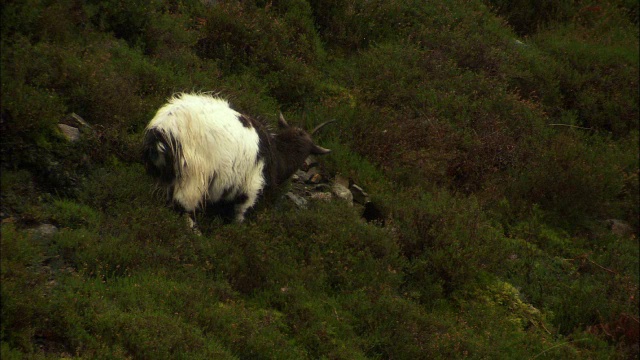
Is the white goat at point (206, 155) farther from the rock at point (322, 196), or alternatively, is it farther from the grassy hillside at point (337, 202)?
the rock at point (322, 196)

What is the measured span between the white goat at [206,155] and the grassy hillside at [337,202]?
0.29 metres

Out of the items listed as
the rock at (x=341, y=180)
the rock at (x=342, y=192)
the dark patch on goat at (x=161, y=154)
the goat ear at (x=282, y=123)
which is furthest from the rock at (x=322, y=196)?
the dark patch on goat at (x=161, y=154)

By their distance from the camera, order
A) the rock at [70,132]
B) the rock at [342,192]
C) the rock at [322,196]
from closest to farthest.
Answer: the rock at [70,132], the rock at [322,196], the rock at [342,192]

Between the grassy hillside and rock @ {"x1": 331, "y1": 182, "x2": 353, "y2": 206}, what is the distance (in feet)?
0.83

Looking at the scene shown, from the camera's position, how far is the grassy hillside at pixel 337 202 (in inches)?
306

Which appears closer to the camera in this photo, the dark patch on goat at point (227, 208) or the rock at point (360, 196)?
the dark patch on goat at point (227, 208)

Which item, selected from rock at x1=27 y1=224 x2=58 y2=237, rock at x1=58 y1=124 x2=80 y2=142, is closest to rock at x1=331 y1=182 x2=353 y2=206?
rock at x1=58 y1=124 x2=80 y2=142

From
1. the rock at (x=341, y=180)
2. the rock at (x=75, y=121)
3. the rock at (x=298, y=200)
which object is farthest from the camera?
the rock at (x=341, y=180)

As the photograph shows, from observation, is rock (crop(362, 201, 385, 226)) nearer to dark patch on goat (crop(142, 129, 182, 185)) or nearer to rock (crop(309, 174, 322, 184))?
rock (crop(309, 174, 322, 184))

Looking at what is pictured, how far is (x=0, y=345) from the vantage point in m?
6.07

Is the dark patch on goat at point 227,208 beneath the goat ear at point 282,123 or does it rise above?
beneath

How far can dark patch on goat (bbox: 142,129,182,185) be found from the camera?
8.65 m

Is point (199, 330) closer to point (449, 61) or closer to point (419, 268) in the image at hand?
point (419, 268)

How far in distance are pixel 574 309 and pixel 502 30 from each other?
750cm
